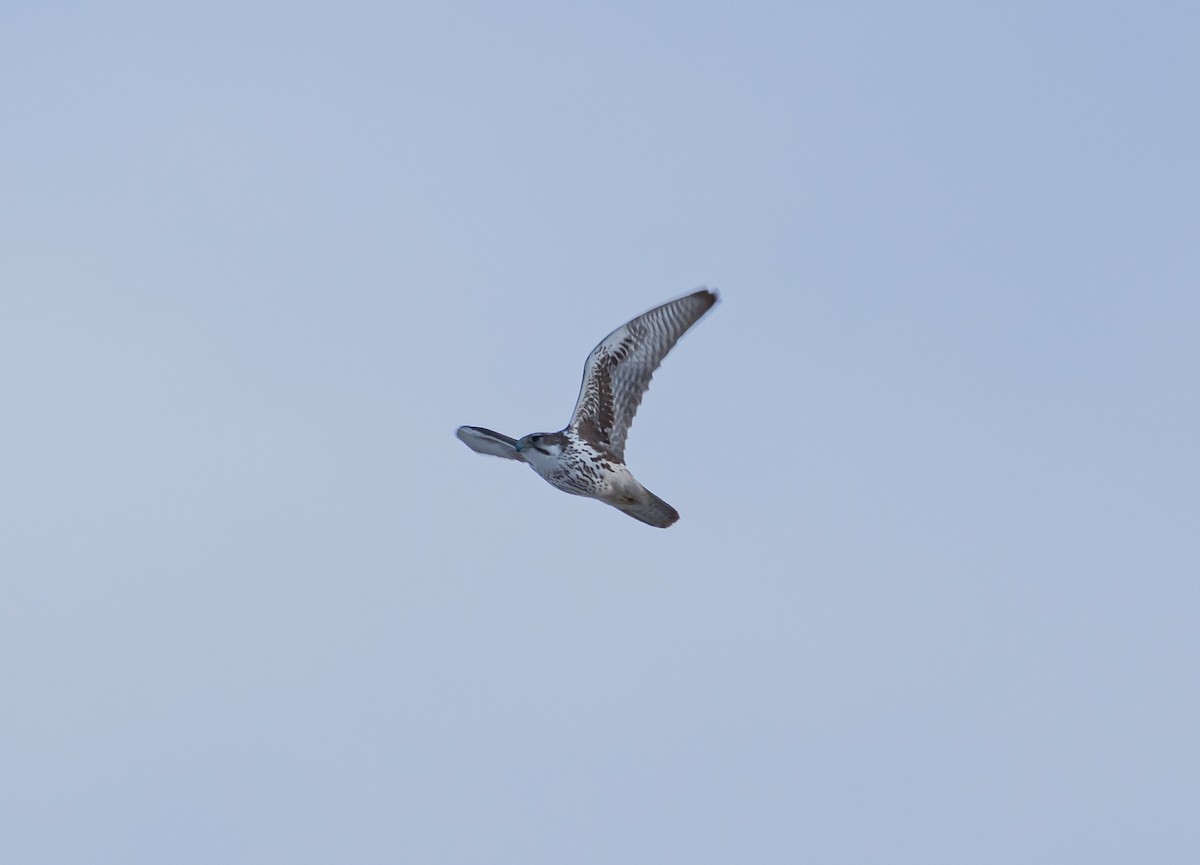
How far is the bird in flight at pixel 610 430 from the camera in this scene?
56.9 feet

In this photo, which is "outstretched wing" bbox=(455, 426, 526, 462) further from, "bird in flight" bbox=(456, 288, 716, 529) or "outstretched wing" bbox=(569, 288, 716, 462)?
"outstretched wing" bbox=(569, 288, 716, 462)

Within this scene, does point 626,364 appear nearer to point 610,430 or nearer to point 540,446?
point 610,430

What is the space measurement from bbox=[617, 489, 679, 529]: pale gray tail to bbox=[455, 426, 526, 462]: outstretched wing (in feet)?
5.25

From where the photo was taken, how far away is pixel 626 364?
60.1ft

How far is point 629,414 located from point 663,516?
4.83ft

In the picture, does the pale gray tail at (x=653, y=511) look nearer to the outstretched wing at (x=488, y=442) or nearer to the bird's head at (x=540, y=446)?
the bird's head at (x=540, y=446)

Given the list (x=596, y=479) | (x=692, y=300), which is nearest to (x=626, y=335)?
(x=692, y=300)

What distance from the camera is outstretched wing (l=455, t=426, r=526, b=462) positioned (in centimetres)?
1786

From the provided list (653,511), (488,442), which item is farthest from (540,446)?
(653,511)

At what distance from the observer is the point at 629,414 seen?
1823 cm

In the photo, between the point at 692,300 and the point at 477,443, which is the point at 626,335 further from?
the point at 477,443

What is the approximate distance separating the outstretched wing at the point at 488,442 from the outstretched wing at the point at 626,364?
34.1 inches

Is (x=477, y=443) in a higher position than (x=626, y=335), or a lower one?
lower

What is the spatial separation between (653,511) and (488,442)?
2361 millimetres
